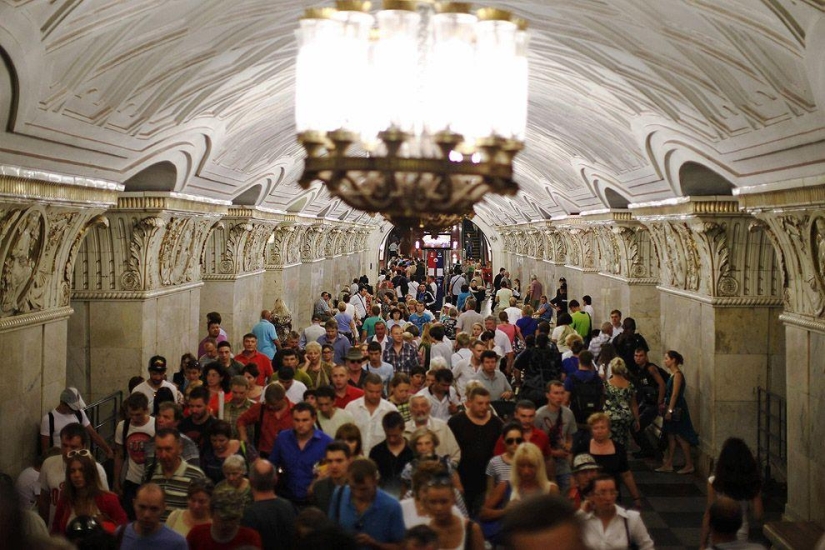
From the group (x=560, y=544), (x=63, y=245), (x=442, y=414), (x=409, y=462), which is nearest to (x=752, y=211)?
(x=442, y=414)

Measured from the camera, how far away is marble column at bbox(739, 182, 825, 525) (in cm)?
803

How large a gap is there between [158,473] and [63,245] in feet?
13.9

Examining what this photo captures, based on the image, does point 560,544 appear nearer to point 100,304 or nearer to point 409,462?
point 409,462

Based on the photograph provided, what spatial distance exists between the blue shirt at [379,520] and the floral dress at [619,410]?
422 centimetres

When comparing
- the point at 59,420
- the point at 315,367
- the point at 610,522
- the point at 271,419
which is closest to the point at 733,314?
the point at 315,367

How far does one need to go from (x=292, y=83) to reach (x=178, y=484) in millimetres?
7083

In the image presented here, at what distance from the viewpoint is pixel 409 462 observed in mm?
5770

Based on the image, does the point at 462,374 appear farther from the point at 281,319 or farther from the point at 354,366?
the point at 281,319

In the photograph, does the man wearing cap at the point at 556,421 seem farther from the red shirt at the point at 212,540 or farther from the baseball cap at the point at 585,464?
the red shirt at the point at 212,540

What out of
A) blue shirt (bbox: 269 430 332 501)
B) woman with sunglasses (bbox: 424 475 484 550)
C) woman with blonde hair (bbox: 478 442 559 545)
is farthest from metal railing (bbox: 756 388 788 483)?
woman with sunglasses (bbox: 424 475 484 550)

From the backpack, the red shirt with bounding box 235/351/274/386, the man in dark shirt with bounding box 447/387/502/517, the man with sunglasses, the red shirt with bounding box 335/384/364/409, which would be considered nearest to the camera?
the man with sunglasses

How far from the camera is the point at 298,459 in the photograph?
5.99m

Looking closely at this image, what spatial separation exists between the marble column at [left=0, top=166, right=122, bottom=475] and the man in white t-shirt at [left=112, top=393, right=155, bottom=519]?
1.54m

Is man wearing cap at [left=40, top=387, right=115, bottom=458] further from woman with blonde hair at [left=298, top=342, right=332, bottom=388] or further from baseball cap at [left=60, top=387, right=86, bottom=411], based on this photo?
woman with blonde hair at [left=298, top=342, right=332, bottom=388]
